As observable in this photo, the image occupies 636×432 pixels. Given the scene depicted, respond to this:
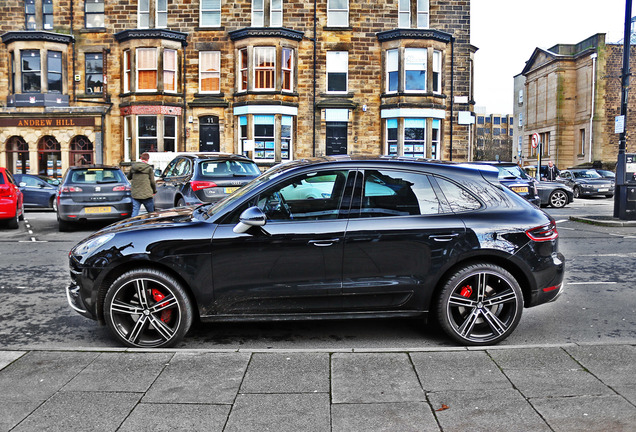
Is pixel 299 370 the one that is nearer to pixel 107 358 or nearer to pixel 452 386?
pixel 452 386

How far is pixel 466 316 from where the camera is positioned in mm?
5074

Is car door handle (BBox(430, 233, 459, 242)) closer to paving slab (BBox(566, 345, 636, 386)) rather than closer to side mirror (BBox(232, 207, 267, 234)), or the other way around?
paving slab (BBox(566, 345, 636, 386))

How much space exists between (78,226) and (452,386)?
12.9 meters

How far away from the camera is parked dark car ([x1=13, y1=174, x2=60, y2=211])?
20.9 metres

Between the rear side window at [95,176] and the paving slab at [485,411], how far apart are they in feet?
38.4

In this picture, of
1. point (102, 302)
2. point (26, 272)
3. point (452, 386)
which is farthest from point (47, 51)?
point (452, 386)

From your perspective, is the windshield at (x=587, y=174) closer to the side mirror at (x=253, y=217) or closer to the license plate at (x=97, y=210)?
the license plate at (x=97, y=210)

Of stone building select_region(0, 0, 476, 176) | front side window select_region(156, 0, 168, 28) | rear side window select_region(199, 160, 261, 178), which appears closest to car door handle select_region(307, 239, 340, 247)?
rear side window select_region(199, 160, 261, 178)

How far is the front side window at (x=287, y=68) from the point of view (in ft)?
97.4

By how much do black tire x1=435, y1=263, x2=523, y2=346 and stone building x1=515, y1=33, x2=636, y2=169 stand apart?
42.7 m

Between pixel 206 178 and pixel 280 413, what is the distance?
9.69 m

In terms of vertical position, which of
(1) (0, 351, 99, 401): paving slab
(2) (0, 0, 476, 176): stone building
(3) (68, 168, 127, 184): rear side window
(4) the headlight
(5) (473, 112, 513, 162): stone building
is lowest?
(1) (0, 351, 99, 401): paving slab

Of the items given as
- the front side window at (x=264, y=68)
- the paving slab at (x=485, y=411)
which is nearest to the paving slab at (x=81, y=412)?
the paving slab at (x=485, y=411)

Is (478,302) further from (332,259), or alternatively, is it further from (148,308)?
(148,308)
